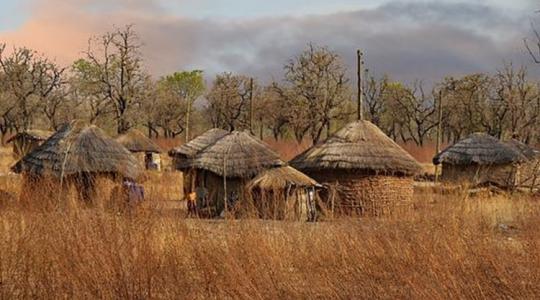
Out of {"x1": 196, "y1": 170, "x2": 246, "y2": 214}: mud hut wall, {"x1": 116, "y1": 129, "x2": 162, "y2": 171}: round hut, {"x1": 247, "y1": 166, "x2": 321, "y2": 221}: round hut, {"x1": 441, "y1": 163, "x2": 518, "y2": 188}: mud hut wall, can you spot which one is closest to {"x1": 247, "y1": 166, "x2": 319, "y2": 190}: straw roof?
{"x1": 247, "y1": 166, "x2": 321, "y2": 221}: round hut

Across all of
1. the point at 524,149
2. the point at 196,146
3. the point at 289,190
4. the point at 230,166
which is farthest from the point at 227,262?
the point at 524,149

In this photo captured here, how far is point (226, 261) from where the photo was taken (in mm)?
4852

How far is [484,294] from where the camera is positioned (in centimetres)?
427

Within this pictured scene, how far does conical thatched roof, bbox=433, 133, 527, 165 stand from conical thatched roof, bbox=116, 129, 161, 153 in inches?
567

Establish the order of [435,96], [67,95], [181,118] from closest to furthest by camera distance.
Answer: [67,95] → [435,96] → [181,118]

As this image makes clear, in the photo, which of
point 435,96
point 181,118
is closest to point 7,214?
point 435,96

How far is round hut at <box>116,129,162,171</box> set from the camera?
33.1m

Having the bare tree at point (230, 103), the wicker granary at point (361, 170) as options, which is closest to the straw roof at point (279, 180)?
the wicker granary at point (361, 170)

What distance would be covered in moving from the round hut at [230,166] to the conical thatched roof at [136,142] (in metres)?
16.3

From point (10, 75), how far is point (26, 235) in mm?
42278

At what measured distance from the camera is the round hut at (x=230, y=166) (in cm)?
1647

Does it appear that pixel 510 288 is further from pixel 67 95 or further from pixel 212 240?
pixel 67 95

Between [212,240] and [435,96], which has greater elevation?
[435,96]

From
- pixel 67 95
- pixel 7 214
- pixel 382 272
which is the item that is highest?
pixel 67 95
